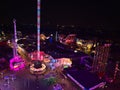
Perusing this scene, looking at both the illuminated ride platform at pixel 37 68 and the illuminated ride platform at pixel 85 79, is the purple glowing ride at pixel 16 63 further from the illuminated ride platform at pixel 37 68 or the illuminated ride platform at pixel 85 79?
the illuminated ride platform at pixel 85 79

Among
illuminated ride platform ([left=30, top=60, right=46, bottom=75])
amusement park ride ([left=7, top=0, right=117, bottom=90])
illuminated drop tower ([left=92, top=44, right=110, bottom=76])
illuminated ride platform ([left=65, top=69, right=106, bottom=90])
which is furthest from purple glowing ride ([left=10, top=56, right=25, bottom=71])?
illuminated drop tower ([left=92, top=44, right=110, bottom=76])

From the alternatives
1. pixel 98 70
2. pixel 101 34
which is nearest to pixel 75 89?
pixel 98 70

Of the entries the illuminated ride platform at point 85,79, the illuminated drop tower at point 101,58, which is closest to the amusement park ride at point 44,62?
the illuminated drop tower at point 101,58

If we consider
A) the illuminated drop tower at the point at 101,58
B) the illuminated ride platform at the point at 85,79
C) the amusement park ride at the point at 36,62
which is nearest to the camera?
the illuminated ride platform at the point at 85,79

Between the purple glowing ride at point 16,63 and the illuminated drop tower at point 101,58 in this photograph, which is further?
the purple glowing ride at point 16,63

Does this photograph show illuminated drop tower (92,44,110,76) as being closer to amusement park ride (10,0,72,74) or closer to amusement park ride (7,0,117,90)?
amusement park ride (7,0,117,90)

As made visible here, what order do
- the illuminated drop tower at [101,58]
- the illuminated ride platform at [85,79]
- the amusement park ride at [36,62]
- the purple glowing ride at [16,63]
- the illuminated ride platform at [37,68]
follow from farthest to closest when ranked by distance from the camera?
1. the purple glowing ride at [16,63]
2. the amusement park ride at [36,62]
3. the illuminated ride platform at [37,68]
4. the illuminated drop tower at [101,58]
5. the illuminated ride platform at [85,79]

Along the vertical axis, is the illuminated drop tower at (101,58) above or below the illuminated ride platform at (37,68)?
above
